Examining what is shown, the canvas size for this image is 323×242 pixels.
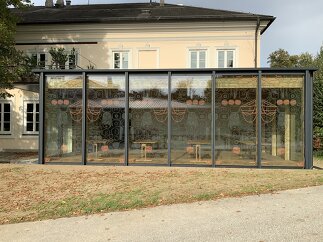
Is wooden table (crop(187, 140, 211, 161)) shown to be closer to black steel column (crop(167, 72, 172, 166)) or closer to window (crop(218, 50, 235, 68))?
black steel column (crop(167, 72, 172, 166))

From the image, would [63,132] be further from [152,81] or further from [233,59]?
[233,59]

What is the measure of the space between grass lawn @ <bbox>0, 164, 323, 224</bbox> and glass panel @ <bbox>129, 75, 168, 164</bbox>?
0.83 m

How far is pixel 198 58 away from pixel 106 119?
11140 millimetres

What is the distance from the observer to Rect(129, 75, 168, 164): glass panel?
43.3 ft

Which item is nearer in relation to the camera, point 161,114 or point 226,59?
point 161,114

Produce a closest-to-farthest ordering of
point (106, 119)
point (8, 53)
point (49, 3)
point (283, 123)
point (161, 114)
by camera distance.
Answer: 1. point (283, 123)
2. point (161, 114)
3. point (106, 119)
4. point (8, 53)
5. point (49, 3)

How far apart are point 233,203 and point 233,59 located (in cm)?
1652

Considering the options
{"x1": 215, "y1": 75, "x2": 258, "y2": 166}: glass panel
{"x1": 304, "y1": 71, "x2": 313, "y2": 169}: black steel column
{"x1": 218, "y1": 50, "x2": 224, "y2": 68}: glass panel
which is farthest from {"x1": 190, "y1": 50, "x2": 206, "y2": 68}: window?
{"x1": 304, "y1": 71, "x2": 313, "y2": 169}: black steel column

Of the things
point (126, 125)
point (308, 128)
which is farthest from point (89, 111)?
point (308, 128)

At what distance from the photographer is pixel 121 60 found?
23.6 m

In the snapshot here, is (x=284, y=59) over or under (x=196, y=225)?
over

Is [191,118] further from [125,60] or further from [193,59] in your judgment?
[125,60]

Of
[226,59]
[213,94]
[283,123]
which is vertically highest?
[226,59]

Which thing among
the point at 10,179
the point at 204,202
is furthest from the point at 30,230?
the point at 10,179
